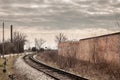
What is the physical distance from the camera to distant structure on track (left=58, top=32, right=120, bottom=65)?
21.5 meters

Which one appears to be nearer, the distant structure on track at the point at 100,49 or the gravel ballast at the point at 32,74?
the gravel ballast at the point at 32,74

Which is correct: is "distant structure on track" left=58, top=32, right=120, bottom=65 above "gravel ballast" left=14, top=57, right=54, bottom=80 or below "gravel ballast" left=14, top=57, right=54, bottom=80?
above

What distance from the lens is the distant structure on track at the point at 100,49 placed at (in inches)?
847

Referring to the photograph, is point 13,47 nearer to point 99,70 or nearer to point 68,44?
point 68,44

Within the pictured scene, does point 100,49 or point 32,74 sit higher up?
point 100,49

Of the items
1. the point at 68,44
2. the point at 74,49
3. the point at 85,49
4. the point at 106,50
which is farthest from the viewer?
the point at 68,44

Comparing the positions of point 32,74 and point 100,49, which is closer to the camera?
point 32,74

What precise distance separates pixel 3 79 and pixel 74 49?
18.4 meters

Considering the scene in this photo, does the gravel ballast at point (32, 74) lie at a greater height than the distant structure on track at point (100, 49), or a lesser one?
lesser

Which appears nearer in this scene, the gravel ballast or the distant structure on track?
the gravel ballast

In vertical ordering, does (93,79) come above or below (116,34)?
below

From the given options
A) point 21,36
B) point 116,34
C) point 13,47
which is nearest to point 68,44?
point 116,34

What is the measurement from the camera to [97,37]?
2591 cm

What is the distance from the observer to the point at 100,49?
979 inches
